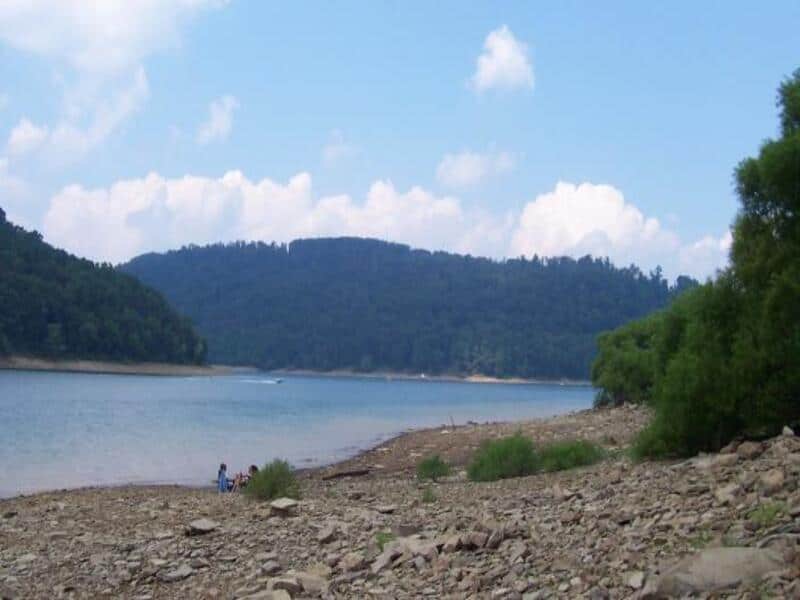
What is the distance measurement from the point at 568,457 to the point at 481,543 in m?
10.7

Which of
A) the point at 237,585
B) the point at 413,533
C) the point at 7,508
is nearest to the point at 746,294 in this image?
the point at 413,533

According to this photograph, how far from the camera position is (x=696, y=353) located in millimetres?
16453

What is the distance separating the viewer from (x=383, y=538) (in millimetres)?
12297

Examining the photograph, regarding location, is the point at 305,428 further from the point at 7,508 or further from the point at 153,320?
the point at 153,320

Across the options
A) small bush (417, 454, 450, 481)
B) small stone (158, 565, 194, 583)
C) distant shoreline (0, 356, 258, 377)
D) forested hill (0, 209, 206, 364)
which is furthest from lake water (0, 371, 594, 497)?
forested hill (0, 209, 206, 364)

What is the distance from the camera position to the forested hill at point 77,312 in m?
127

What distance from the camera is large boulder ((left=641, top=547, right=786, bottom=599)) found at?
7.42 metres

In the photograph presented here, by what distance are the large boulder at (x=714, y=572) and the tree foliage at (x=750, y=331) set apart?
7.99 meters

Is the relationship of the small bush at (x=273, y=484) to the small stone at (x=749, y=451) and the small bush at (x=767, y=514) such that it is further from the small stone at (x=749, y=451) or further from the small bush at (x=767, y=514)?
the small bush at (x=767, y=514)

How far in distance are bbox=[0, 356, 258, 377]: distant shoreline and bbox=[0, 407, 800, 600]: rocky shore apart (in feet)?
365

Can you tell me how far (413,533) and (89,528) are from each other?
28.7ft

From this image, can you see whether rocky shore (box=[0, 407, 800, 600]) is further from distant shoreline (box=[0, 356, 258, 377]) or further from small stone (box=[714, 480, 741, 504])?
distant shoreline (box=[0, 356, 258, 377])

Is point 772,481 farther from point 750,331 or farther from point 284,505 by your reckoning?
point 284,505

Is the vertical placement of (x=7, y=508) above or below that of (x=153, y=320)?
below
